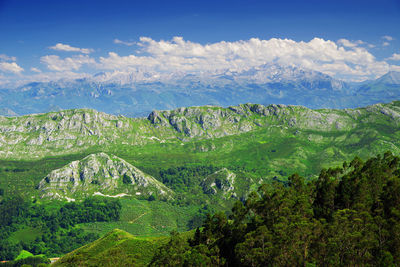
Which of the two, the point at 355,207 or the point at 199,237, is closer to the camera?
the point at 355,207

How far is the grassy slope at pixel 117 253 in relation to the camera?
11485 centimetres

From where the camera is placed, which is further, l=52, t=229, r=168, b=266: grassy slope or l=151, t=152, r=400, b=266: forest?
l=52, t=229, r=168, b=266: grassy slope

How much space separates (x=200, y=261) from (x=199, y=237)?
31052 mm

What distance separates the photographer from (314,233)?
66.9 metres

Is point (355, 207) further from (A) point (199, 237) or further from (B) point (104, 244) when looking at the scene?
(B) point (104, 244)

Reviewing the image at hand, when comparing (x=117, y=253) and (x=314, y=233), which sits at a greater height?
(x=314, y=233)

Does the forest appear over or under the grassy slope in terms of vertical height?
over

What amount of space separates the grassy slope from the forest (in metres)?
37.1

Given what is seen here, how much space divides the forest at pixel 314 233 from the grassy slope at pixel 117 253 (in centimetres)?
3709

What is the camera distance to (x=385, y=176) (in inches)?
4163

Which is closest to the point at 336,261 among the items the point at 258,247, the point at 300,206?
the point at 258,247

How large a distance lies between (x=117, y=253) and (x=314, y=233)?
10252cm

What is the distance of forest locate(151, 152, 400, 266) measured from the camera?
5849 cm


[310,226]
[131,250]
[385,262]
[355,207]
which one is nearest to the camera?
[385,262]
